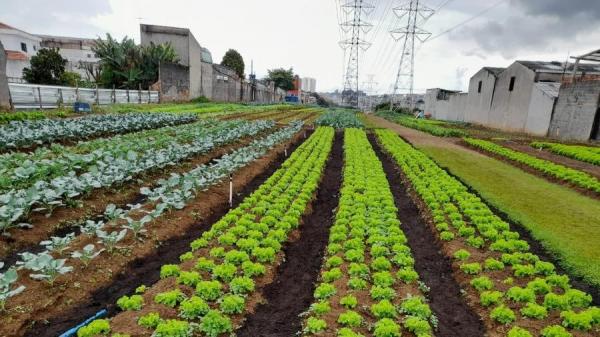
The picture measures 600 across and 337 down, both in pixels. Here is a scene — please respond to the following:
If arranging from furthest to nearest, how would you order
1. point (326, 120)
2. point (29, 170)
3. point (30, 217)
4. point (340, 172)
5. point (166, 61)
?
1. point (166, 61)
2. point (326, 120)
3. point (340, 172)
4. point (29, 170)
5. point (30, 217)

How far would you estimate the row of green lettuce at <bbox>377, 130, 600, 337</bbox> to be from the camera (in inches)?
229

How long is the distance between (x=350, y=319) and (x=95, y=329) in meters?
3.64

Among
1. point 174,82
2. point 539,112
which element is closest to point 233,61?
point 174,82

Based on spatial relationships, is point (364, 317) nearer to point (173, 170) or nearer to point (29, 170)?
point (29, 170)

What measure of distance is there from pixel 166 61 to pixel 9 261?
44793 millimetres

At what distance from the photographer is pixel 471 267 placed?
24.5 feet

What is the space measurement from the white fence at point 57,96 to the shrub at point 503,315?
29194mm

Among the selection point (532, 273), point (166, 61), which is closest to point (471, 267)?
point (532, 273)

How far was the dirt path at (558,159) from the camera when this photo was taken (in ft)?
57.7

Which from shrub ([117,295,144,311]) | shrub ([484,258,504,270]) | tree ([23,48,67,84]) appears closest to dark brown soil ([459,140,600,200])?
shrub ([484,258,504,270])

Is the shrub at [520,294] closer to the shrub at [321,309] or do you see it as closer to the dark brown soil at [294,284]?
the shrub at [321,309]

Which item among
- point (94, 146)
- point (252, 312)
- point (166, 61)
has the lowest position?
point (252, 312)

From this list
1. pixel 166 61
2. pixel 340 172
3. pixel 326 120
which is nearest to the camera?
pixel 340 172

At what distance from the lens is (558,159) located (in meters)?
20.8
